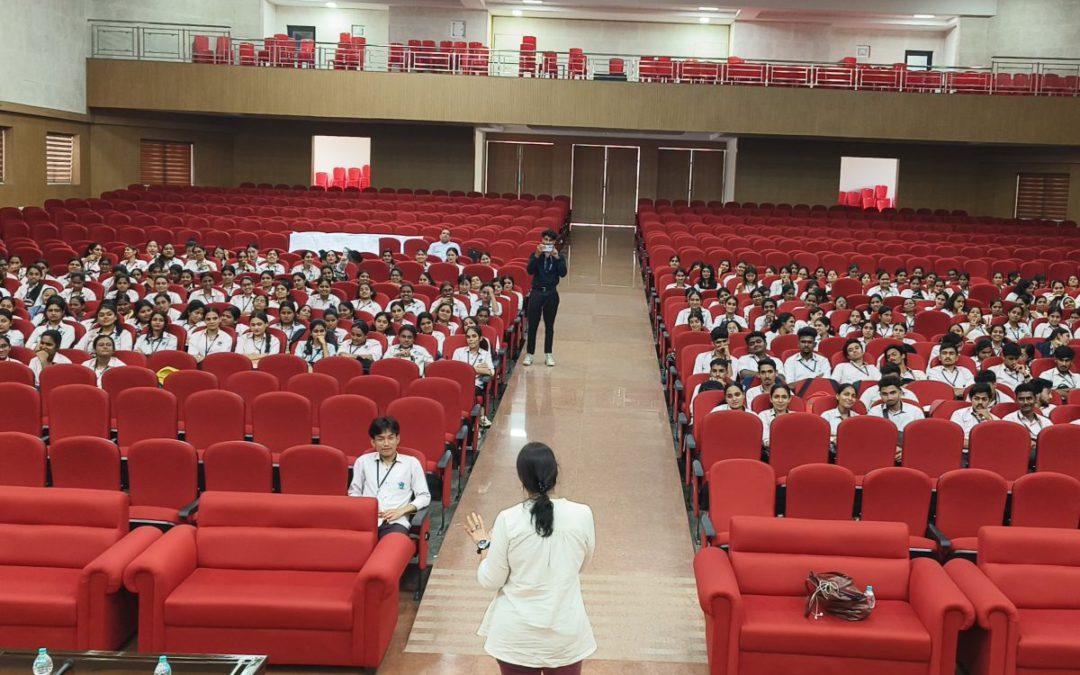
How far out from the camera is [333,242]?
15.6 m

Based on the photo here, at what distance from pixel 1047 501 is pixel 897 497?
830mm

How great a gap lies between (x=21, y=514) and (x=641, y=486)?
13.5ft

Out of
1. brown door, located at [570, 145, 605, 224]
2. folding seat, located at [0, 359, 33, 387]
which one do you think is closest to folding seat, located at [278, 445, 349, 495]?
folding seat, located at [0, 359, 33, 387]

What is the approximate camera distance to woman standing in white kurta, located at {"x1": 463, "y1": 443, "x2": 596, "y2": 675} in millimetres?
3631

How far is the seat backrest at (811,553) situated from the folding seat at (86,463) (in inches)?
143

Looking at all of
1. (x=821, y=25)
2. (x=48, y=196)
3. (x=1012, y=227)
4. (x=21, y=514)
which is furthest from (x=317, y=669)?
(x=821, y=25)

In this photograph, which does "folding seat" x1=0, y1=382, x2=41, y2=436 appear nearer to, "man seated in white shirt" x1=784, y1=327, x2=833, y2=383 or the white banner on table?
"man seated in white shirt" x1=784, y1=327, x2=833, y2=383

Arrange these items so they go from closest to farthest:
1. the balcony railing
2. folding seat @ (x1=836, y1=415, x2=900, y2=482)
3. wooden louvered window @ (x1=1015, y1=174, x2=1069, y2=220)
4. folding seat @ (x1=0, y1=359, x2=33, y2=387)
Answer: folding seat @ (x1=836, y1=415, x2=900, y2=482), folding seat @ (x1=0, y1=359, x2=33, y2=387), the balcony railing, wooden louvered window @ (x1=1015, y1=174, x2=1069, y2=220)

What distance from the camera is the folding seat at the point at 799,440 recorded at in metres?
7.13

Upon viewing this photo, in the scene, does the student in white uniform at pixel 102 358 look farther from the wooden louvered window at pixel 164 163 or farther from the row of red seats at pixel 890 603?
the wooden louvered window at pixel 164 163

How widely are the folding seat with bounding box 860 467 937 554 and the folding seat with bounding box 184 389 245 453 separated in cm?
411

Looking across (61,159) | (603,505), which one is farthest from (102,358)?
(61,159)

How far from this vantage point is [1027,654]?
4.86m

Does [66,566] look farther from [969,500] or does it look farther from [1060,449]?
[1060,449]
